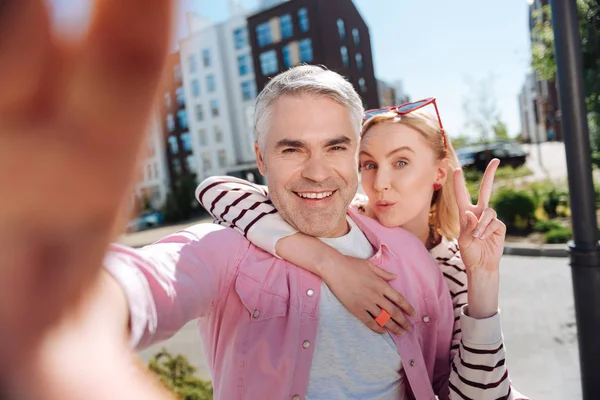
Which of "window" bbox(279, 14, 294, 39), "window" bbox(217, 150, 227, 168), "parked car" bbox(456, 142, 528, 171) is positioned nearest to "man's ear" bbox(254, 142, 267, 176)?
"parked car" bbox(456, 142, 528, 171)

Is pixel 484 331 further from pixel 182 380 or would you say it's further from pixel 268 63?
pixel 268 63

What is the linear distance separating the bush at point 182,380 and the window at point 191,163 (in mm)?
39314

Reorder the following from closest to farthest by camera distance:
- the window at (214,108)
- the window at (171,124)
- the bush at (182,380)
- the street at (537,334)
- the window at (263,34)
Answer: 1. the window at (171,124)
2. the bush at (182,380)
3. the street at (537,334)
4. the window at (263,34)
5. the window at (214,108)

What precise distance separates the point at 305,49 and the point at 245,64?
8.83 meters

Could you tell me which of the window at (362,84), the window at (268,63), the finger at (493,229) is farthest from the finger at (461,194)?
the window at (268,63)

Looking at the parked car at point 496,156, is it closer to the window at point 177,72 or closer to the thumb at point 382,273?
the thumb at point 382,273

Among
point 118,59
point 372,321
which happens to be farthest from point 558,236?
point 118,59

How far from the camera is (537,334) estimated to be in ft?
15.1

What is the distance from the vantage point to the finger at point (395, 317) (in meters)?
1.38

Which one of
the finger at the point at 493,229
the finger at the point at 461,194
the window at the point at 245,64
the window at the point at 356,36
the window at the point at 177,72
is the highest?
the window at the point at 245,64

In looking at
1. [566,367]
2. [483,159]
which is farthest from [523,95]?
[566,367]

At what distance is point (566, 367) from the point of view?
3859 mm

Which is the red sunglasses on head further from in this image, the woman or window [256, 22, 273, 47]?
window [256, 22, 273, 47]

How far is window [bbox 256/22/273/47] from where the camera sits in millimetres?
35750
